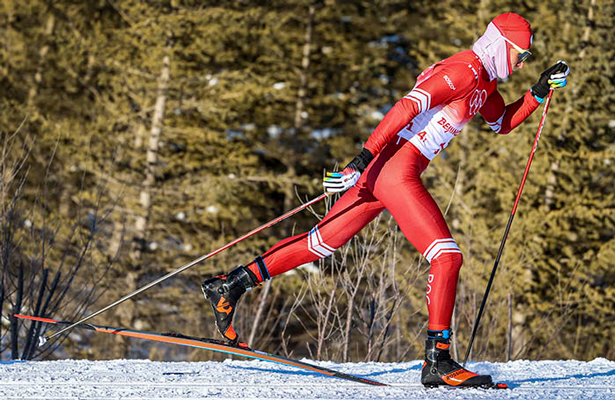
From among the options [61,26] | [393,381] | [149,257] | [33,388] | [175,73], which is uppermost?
[61,26]

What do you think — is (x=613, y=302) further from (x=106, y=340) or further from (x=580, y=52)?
(x=106, y=340)

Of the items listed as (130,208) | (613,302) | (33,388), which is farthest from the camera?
(130,208)

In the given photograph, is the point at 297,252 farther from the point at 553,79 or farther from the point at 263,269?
the point at 553,79

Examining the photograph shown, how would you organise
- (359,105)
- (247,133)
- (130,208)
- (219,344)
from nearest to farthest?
(219,344)
(130,208)
(247,133)
(359,105)

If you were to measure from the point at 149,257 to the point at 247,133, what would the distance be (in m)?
4.09

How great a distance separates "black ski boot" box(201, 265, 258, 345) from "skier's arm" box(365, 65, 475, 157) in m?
0.97

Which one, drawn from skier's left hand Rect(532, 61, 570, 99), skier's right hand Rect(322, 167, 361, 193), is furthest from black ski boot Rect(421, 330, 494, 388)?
skier's left hand Rect(532, 61, 570, 99)

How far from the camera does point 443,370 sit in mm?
3576

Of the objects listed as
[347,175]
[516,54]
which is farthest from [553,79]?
[347,175]

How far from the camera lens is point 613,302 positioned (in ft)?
47.9

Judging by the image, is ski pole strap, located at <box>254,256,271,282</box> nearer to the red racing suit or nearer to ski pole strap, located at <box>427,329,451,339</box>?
the red racing suit

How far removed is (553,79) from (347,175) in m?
1.53

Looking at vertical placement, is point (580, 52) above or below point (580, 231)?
above


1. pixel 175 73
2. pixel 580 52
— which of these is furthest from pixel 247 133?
pixel 580 52
